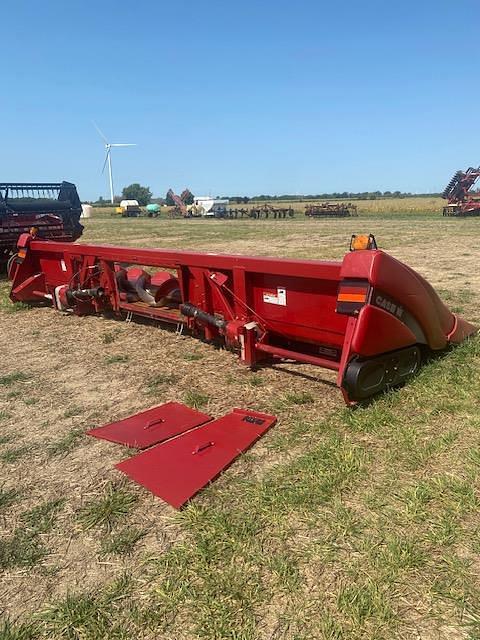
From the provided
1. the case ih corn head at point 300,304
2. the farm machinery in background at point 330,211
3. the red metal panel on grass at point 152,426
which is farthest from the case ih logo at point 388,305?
the farm machinery in background at point 330,211

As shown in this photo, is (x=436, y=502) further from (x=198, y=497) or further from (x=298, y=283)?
(x=298, y=283)

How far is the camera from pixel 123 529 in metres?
2.29

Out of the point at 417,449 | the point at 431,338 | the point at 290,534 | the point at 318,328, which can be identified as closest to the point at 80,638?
the point at 290,534

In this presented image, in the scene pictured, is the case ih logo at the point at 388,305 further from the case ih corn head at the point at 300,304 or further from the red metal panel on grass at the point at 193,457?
the red metal panel on grass at the point at 193,457

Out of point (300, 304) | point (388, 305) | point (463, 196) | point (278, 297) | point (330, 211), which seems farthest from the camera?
point (330, 211)

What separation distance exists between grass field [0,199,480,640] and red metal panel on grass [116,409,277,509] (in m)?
0.07

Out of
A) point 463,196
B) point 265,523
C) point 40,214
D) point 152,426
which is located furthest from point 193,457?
point 463,196

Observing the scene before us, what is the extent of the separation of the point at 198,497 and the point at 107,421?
46.5 inches

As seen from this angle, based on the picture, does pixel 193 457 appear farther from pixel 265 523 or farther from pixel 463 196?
pixel 463 196

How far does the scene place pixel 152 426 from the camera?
325 centimetres

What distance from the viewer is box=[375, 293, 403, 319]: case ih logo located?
313 centimetres

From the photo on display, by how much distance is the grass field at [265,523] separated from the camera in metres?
1.79

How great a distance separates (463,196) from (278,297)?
105 ft

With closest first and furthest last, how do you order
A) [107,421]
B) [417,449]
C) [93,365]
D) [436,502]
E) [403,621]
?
[403,621]
[436,502]
[417,449]
[107,421]
[93,365]
